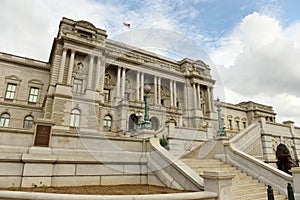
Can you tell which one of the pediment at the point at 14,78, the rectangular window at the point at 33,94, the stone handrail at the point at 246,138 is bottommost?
the stone handrail at the point at 246,138

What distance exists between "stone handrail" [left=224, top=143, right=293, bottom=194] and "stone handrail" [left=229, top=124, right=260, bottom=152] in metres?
2.30

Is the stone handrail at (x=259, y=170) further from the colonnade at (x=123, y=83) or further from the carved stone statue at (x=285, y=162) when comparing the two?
the colonnade at (x=123, y=83)

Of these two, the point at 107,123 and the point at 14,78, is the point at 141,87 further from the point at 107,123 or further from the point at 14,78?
the point at 14,78

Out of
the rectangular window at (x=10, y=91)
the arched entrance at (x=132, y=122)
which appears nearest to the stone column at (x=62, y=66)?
the rectangular window at (x=10, y=91)

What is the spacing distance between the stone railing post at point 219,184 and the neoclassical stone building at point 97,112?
2593 millimetres

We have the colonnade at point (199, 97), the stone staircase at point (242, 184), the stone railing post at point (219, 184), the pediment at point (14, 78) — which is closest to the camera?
the stone railing post at point (219, 184)

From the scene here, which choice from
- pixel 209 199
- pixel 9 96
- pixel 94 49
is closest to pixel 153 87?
pixel 94 49

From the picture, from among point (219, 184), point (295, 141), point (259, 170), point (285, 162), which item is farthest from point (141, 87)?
point (219, 184)

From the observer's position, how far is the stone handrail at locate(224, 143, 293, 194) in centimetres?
877

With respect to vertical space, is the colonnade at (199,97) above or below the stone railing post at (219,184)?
above

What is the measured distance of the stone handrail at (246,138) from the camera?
13.8 meters

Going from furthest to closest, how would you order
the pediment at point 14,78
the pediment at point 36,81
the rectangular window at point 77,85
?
the pediment at point 36,81
the rectangular window at point 77,85
the pediment at point 14,78

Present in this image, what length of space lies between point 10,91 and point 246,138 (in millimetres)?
31486

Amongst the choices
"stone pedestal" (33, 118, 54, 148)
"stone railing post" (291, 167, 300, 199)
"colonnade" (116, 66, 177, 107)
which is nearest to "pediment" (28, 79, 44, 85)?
"colonnade" (116, 66, 177, 107)
